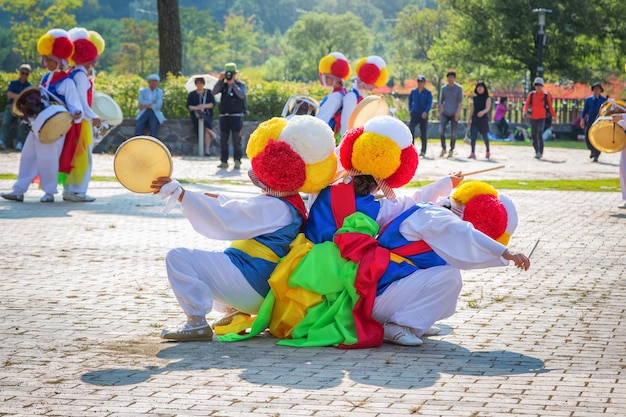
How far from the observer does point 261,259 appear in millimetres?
6699

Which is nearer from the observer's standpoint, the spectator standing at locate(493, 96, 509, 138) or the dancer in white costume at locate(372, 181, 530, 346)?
the dancer in white costume at locate(372, 181, 530, 346)

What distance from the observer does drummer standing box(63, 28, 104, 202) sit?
46.1 ft

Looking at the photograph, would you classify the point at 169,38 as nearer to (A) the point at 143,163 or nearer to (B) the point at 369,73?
(B) the point at 369,73

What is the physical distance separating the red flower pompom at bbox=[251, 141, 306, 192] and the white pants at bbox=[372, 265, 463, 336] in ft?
2.88

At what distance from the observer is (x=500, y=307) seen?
25.9 ft

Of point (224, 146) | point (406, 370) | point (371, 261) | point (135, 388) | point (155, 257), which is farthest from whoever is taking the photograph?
point (224, 146)

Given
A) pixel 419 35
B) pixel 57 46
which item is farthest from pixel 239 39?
pixel 57 46

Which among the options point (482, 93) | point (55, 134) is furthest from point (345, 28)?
point (55, 134)

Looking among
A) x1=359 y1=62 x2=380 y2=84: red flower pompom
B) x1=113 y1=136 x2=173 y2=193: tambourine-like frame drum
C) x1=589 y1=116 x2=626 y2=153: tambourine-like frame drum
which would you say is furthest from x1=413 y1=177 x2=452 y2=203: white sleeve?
x1=589 y1=116 x2=626 y2=153: tambourine-like frame drum

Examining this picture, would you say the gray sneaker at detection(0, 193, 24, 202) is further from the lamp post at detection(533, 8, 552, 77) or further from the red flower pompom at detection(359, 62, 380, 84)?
the lamp post at detection(533, 8, 552, 77)

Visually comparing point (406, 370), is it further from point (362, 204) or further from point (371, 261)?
point (362, 204)

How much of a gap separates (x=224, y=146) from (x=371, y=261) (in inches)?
563

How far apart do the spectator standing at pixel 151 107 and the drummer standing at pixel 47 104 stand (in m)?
9.04

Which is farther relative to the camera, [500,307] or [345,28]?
[345,28]
